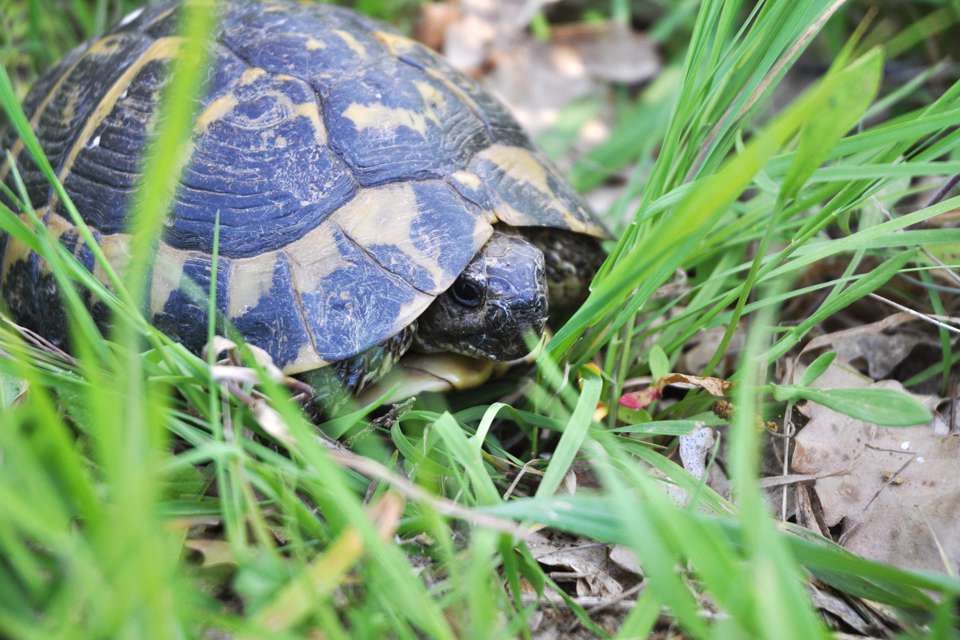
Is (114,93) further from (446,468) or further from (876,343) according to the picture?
(876,343)

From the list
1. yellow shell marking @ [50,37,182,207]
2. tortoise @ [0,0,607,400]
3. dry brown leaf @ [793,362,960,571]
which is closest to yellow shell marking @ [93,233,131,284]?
tortoise @ [0,0,607,400]

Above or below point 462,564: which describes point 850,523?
below

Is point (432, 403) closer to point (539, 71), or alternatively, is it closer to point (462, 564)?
point (462, 564)

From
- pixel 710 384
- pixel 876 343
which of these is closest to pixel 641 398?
pixel 710 384

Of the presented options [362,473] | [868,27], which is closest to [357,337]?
[362,473]

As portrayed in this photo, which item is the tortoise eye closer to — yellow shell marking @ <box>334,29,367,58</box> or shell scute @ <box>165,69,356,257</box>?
shell scute @ <box>165,69,356,257</box>

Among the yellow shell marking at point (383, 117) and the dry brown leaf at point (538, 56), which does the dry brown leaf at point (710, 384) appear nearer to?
the yellow shell marking at point (383, 117)
